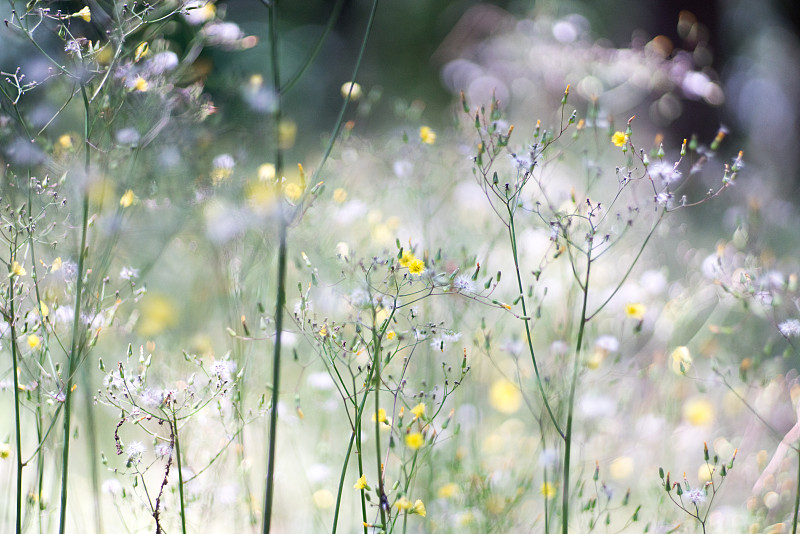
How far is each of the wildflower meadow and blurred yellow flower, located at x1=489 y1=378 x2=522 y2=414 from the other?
0.01 metres

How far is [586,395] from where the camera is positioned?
5.52 ft

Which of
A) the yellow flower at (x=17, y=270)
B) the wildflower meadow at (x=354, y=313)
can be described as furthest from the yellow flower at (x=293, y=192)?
the yellow flower at (x=17, y=270)

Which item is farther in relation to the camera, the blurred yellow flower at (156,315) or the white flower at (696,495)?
the blurred yellow flower at (156,315)

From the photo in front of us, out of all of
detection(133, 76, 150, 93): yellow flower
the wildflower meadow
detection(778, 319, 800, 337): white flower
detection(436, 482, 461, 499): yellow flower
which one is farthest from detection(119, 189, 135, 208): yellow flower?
detection(778, 319, 800, 337): white flower

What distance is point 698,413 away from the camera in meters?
1.73

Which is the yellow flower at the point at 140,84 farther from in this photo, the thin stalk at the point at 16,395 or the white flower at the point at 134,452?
the white flower at the point at 134,452

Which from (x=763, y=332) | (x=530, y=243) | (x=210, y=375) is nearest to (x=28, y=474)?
(x=210, y=375)

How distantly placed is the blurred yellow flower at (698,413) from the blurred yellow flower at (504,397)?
1.48 feet

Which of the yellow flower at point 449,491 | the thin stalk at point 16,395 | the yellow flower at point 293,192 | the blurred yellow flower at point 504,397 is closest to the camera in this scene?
the thin stalk at point 16,395

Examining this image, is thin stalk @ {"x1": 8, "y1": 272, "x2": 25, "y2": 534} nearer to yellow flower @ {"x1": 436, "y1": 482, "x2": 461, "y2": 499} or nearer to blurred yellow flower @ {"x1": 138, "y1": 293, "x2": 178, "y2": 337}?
yellow flower @ {"x1": 436, "y1": 482, "x2": 461, "y2": 499}

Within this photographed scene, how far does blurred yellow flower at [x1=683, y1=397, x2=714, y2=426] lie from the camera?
1.72 metres

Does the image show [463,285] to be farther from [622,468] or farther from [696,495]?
[622,468]

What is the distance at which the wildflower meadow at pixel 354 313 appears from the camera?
0.89m

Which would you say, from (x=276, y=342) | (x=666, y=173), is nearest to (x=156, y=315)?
(x=276, y=342)
